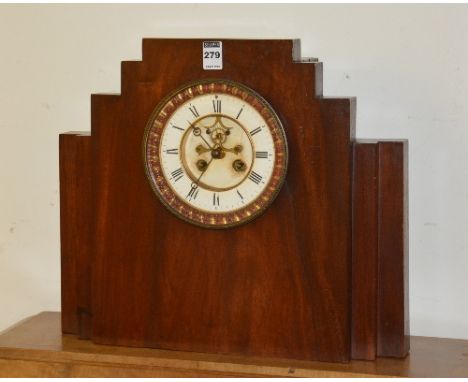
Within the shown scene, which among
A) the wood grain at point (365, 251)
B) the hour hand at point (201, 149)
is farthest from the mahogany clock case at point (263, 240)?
the hour hand at point (201, 149)

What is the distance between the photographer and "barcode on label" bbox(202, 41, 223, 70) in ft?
6.51

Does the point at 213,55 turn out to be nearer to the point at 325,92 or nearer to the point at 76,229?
the point at 325,92

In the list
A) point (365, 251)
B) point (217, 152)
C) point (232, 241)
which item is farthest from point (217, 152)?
point (365, 251)

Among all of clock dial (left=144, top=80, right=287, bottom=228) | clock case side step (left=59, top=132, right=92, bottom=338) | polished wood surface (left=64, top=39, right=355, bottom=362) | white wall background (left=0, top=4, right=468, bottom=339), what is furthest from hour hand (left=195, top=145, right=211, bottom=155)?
white wall background (left=0, top=4, right=468, bottom=339)

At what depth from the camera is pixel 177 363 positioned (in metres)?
2.03

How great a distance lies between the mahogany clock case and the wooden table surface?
3 centimetres

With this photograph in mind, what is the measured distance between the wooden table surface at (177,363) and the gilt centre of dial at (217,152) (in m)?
0.35

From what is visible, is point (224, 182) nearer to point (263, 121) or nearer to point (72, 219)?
point (263, 121)

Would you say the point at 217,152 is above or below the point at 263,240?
above

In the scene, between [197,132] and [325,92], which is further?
[325,92]

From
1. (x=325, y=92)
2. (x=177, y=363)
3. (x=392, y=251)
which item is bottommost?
(x=177, y=363)

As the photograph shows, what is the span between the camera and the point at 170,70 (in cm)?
202

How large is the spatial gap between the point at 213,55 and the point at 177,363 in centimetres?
60

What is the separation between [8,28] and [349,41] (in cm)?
79
